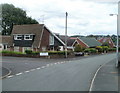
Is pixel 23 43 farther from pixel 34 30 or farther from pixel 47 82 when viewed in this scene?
pixel 47 82

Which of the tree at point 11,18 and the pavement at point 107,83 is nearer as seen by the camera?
the pavement at point 107,83

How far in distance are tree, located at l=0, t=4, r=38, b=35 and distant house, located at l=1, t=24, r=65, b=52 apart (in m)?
20.3

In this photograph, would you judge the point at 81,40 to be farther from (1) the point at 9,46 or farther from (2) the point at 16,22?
(1) the point at 9,46

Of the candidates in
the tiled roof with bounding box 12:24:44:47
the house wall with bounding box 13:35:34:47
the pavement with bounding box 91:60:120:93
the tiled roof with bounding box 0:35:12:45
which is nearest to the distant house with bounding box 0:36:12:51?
the tiled roof with bounding box 0:35:12:45

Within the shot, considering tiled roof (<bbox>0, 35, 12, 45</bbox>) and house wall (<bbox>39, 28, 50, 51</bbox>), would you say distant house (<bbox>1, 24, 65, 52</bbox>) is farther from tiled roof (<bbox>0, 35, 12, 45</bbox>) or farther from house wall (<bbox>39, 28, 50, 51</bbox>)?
tiled roof (<bbox>0, 35, 12, 45</bbox>)

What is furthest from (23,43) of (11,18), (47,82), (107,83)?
(107,83)

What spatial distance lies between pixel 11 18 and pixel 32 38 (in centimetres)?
2537

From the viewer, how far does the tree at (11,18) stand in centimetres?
7375

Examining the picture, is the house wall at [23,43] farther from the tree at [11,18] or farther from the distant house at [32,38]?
the tree at [11,18]

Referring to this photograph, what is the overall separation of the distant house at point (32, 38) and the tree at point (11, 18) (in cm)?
2030

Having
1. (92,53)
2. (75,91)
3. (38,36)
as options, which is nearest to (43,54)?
(38,36)

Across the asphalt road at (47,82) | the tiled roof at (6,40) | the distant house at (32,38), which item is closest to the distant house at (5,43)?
the tiled roof at (6,40)

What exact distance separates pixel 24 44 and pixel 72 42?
98.1ft

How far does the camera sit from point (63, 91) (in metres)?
11.8
